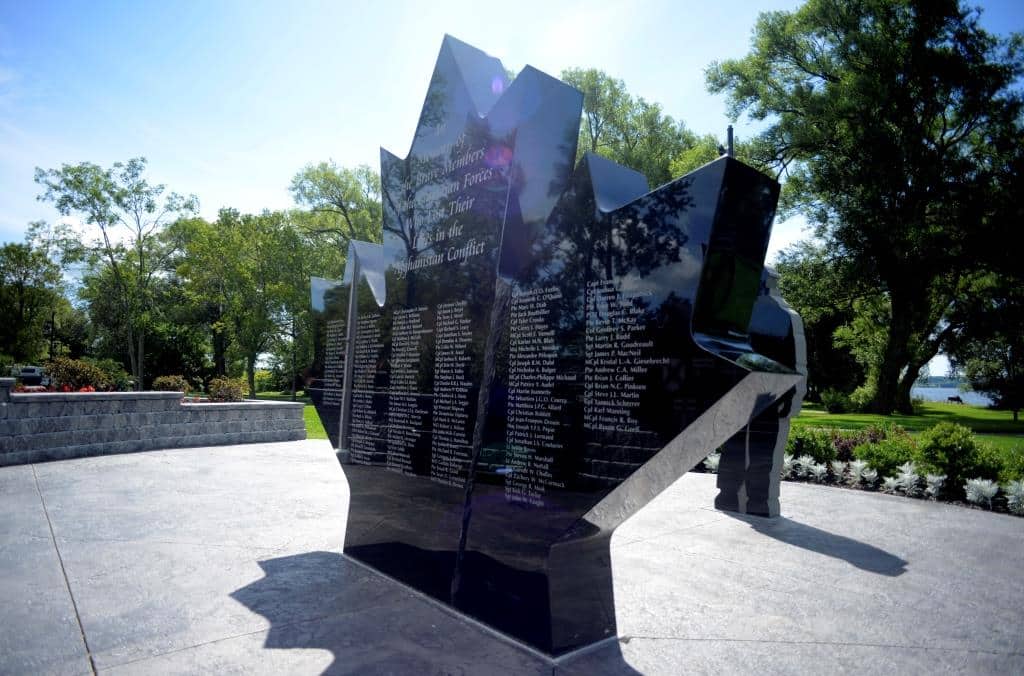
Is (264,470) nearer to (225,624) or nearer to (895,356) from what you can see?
(225,624)

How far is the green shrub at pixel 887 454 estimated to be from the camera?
33.8 ft

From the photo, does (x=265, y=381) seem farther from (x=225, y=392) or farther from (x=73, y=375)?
(x=225, y=392)

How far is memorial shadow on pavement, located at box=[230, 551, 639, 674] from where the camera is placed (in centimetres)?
380

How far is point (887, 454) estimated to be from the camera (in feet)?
34.3

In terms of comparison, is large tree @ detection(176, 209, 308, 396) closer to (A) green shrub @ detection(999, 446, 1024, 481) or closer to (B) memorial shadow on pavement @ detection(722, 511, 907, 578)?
(B) memorial shadow on pavement @ detection(722, 511, 907, 578)

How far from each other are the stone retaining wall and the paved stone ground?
4403 mm

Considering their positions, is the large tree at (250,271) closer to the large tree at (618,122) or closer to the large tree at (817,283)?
the large tree at (618,122)

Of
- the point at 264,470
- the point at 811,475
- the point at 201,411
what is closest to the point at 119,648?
the point at 264,470

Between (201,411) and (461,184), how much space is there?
1294cm

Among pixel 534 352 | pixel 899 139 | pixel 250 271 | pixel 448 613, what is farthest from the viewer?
pixel 250 271

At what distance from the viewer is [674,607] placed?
15.9ft

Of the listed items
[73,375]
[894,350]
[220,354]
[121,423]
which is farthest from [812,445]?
[220,354]

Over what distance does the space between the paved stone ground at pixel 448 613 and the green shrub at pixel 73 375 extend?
9.79 meters

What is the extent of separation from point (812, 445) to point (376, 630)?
393 inches
